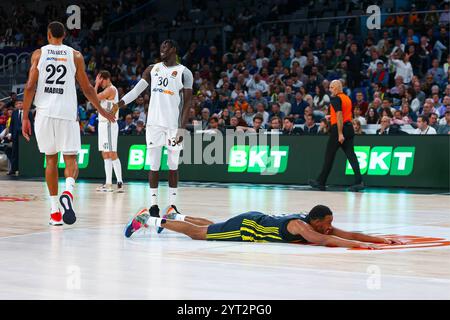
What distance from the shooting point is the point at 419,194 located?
16.3 meters

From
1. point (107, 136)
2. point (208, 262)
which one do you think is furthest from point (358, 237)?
point (107, 136)

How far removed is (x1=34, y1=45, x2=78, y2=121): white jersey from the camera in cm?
1021

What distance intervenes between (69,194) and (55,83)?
1.27m

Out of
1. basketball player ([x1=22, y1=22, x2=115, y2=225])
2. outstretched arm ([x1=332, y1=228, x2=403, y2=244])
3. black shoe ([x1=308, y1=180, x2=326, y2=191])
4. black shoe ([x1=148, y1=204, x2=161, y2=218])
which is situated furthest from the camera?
black shoe ([x1=308, y1=180, x2=326, y2=191])

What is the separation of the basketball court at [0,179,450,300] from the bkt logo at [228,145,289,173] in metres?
6.78

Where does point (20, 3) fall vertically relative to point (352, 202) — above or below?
above

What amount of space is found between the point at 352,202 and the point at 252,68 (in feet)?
44.1

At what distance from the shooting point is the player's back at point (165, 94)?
1181 cm

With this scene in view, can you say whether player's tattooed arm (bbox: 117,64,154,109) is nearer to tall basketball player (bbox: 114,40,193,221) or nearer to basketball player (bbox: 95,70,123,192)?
tall basketball player (bbox: 114,40,193,221)

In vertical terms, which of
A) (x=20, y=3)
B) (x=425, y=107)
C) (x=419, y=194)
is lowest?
(x=419, y=194)

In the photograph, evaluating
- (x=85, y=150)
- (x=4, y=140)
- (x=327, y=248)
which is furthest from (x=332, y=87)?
(x=4, y=140)

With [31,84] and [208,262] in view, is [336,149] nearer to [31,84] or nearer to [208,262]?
[31,84]

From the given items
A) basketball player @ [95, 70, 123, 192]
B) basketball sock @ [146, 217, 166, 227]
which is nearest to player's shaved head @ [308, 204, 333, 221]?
basketball sock @ [146, 217, 166, 227]
